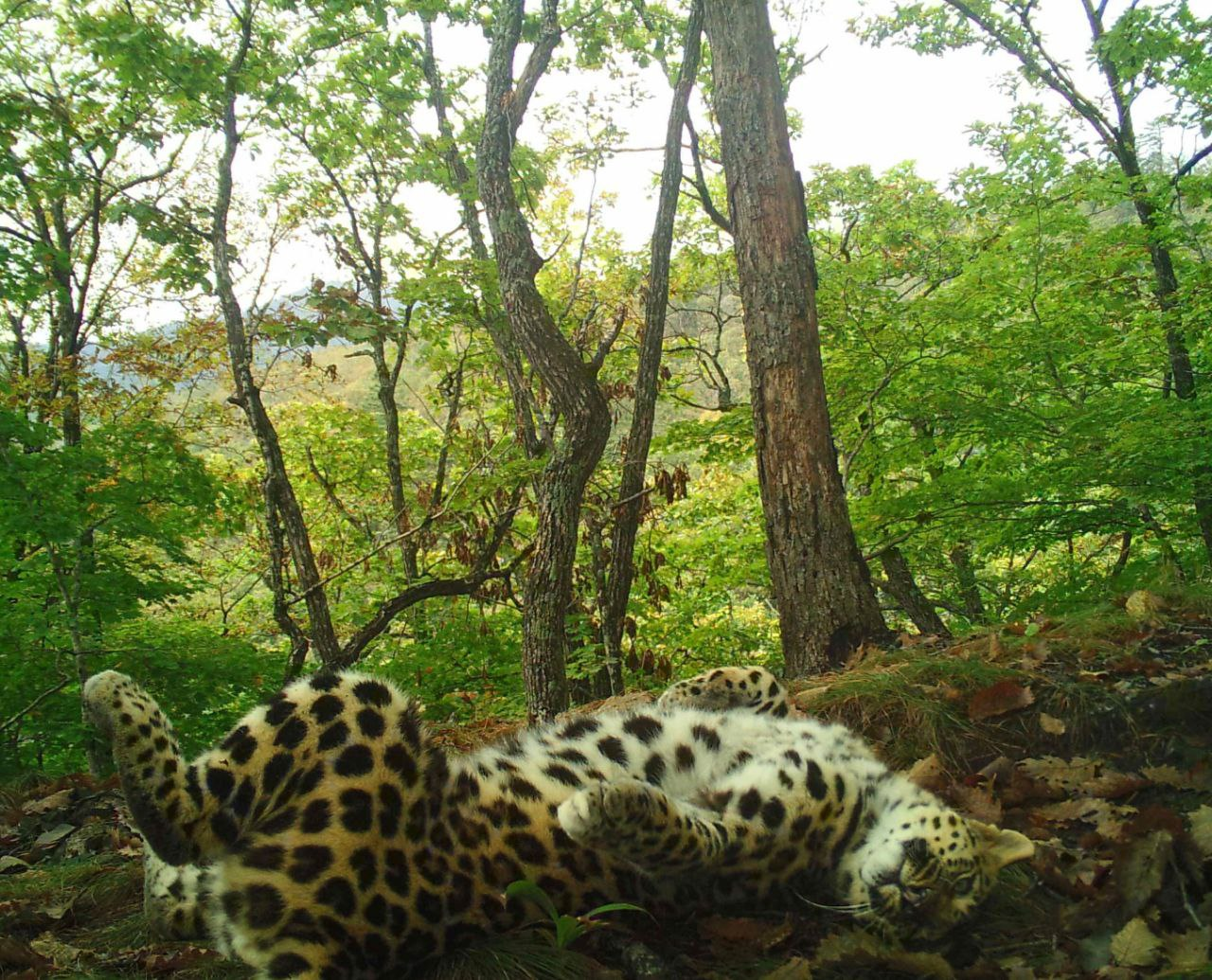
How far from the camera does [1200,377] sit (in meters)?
8.63

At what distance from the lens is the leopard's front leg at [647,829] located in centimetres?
218

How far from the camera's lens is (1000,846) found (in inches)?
96.5

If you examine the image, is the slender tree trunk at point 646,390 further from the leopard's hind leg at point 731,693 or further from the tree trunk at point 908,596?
the tree trunk at point 908,596

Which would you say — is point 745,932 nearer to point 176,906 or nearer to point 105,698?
point 176,906

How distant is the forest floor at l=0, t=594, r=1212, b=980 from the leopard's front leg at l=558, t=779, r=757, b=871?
246mm

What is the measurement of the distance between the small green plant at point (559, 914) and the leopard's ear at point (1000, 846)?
1.06m

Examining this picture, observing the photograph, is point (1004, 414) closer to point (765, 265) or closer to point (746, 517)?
point (765, 265)

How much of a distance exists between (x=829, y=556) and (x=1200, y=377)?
5682 millimetres

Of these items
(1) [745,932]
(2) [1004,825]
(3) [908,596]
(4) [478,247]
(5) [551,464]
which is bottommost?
(3) [908,596]

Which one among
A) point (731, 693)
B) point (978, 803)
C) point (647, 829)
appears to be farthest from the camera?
point (731, 693)

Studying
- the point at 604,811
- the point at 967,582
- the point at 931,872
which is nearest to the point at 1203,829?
the point at 931,872

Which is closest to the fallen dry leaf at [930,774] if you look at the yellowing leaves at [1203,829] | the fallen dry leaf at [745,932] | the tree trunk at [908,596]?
the yellowing leaves at [1203,829]

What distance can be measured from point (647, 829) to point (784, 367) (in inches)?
179

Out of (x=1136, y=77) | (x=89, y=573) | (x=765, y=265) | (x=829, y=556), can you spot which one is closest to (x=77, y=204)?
(x=89, y=573)
